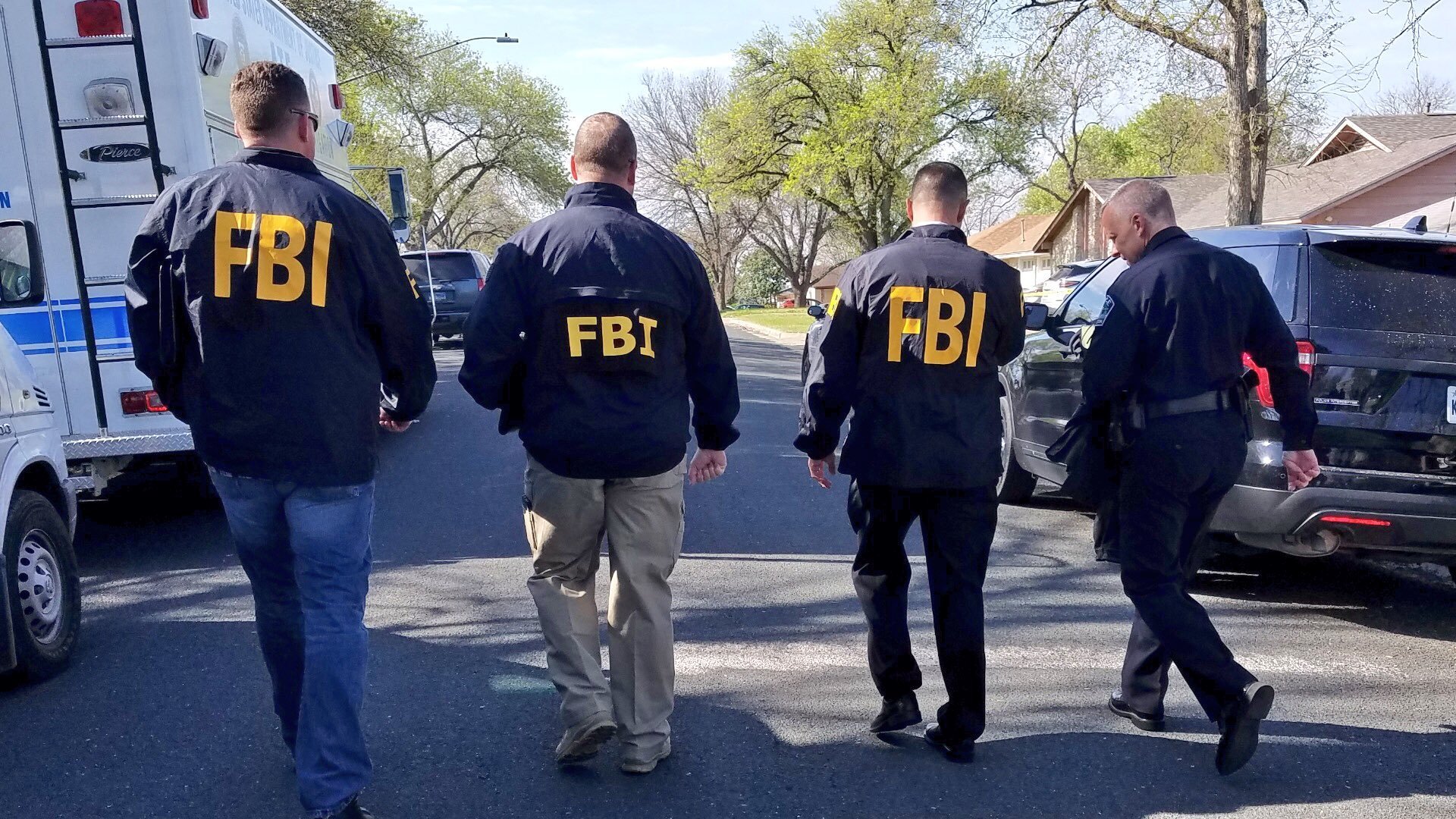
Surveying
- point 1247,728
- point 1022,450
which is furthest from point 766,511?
point 1247,728

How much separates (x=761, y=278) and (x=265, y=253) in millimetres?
88387

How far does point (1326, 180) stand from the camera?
3156 centimetres

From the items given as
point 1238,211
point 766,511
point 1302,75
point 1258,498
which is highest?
point 1302,75

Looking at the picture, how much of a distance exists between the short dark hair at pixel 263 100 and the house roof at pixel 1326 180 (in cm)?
2459

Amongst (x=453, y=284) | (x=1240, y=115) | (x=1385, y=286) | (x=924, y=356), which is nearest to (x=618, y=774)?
(x=924, y=356)

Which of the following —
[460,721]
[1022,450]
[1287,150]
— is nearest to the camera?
[460,721]

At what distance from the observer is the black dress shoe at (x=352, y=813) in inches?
123

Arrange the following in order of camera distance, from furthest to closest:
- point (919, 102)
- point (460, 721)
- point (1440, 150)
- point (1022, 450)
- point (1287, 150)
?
point (1287, 150), point (919, 102), point (1440, 150), point (1022, 450), point (460, 721)

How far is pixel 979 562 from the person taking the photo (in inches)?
145

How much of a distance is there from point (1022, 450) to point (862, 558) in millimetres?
3683

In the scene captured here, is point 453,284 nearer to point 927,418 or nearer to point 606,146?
point 606,146

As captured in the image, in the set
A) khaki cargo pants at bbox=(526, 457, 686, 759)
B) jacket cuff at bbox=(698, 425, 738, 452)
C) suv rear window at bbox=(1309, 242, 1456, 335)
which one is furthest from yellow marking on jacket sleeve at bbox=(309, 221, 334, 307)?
suv rear window at bbox=(1309, 242, 1456, 335)

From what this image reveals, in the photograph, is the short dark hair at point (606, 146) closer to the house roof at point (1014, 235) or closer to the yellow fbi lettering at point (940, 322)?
the yellow fbi lettering at point (940, 322)

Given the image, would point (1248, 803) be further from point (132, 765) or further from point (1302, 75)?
point (1302, 75)
